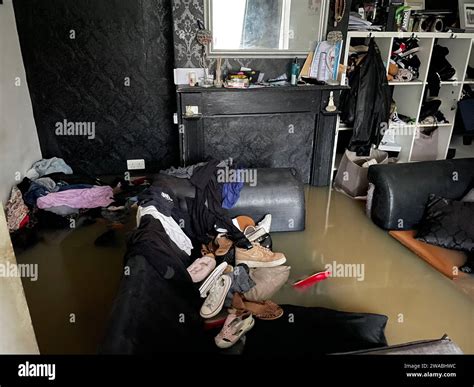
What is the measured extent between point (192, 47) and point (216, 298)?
221 cm

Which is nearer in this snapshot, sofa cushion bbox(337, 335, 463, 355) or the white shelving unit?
sofa cushion bbox(337, 335, 463, 355)

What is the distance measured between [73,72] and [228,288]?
272 centimetres

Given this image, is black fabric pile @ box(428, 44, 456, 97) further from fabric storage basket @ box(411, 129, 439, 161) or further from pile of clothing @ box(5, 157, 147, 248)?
pile of clothing @ box(5, 157, 147, 248)

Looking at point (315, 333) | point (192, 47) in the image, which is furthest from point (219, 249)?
point (192, 47)

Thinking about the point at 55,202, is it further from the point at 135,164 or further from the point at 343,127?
the point at 343,127

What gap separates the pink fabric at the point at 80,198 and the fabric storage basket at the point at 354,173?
7.15 feet

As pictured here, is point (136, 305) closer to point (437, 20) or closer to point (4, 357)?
point (4, 357)

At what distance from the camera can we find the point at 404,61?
11.5ft

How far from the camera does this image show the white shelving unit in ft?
10.8

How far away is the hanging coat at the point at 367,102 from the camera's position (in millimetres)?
3252

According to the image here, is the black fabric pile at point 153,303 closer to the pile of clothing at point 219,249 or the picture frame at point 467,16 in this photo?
the pile of clothing at point 219,249

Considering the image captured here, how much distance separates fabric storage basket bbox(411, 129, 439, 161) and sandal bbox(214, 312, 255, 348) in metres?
2.99

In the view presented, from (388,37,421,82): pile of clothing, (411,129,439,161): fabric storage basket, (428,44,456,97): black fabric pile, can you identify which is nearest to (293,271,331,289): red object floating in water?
(388,37,421,82): pile of clothing

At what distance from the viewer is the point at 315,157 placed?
3.59 m
